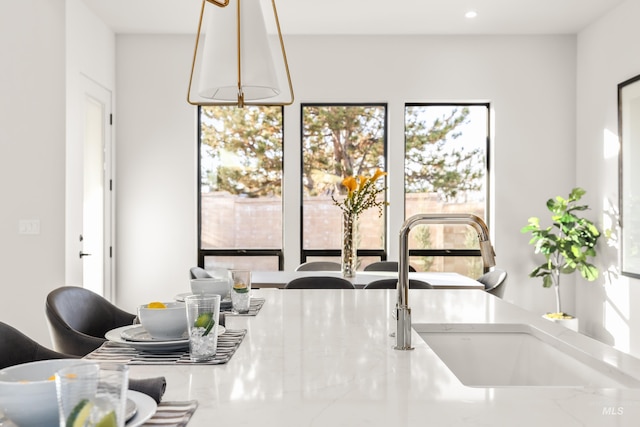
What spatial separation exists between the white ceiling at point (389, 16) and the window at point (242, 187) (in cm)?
91

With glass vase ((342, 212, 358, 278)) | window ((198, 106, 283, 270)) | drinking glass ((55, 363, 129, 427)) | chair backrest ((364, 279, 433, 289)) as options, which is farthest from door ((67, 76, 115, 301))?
drinking glass ((55, 363, 129, 427))

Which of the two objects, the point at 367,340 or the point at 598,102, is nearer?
the point at 367,340

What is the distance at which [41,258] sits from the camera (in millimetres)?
4512

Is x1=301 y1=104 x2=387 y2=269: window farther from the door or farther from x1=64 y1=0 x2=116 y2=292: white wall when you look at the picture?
x1=64 y1=0 x2=116 y2=292: white wall

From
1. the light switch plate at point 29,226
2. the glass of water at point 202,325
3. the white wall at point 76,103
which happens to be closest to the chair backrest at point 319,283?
the glass of water at point 202,325

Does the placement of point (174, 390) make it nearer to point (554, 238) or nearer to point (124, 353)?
point (124, 353)

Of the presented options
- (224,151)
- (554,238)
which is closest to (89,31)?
(224,151)

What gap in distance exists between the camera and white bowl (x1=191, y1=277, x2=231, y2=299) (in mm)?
1983

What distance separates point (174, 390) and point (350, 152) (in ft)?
16.0

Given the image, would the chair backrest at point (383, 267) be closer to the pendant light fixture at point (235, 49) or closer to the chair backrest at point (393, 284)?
the chair backrest at point (393, 284)

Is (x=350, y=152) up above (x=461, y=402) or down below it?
above

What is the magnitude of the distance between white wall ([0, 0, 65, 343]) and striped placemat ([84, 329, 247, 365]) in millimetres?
3412

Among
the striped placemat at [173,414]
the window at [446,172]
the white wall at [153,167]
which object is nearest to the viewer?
the striped placemat at [173,414]

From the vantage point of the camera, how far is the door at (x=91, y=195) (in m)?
4.69
